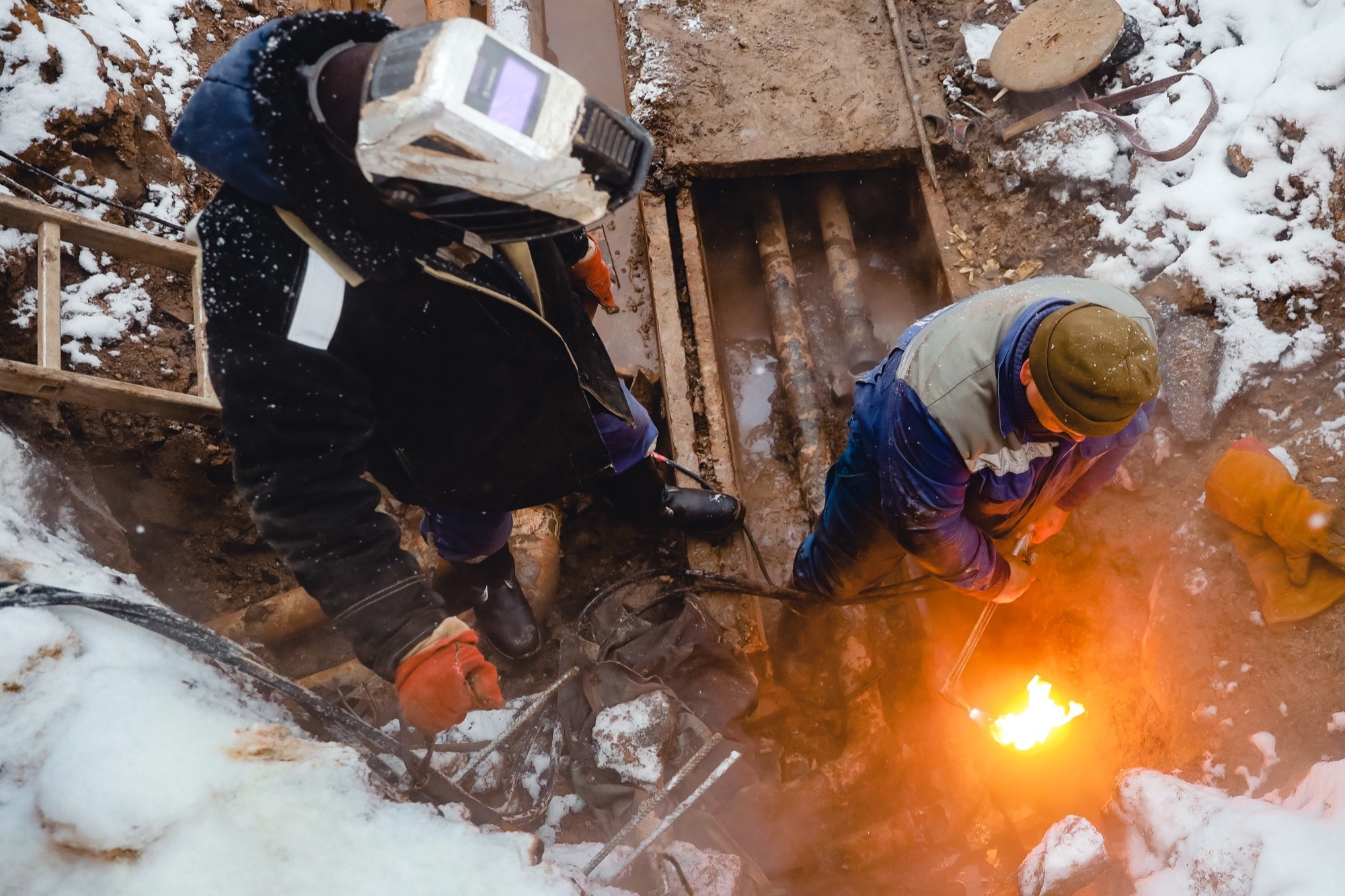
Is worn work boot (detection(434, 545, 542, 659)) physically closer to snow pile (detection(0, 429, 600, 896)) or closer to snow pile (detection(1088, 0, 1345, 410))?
snow pile (detection(0, 429, 600, 896))

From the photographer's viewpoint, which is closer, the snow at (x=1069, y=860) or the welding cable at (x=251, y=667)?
the welding cable at (x=251, y=667)

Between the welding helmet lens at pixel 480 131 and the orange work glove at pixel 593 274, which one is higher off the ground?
the welding helmet lens at pixel 480 131

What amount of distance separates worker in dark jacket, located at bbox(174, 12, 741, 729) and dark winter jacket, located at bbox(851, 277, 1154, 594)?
952 millimetres

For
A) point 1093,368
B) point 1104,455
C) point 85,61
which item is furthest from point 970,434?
point 85,61

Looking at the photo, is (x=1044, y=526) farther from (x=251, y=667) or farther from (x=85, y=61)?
(x=85, y=61)

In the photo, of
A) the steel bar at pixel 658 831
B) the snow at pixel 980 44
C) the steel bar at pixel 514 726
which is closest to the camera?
the steel bar at pixel 658 831

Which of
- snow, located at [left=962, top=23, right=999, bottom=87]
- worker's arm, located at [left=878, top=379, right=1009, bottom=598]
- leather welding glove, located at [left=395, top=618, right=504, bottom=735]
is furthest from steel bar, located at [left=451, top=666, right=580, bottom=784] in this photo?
snow, located at [left=962, top=23, right=999, bottom=87]

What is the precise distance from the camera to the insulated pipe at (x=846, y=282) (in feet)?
13.3

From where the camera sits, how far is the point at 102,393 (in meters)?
2.77

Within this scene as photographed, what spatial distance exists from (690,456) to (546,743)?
5.21 ft

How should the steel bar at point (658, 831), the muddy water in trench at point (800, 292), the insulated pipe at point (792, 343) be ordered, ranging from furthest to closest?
the muddy water in trench at point (800, 292)
the insulated pipe at point (792, 343)
the steel bar at point (658, 831)

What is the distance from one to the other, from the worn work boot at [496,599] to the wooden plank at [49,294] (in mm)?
1707

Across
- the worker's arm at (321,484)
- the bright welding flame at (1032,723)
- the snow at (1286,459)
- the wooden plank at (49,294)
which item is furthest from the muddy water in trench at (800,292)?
the wooden plank at (49,294)

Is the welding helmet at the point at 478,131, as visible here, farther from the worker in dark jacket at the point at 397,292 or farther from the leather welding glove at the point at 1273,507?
the leather welding glove at the point at 1273,507
